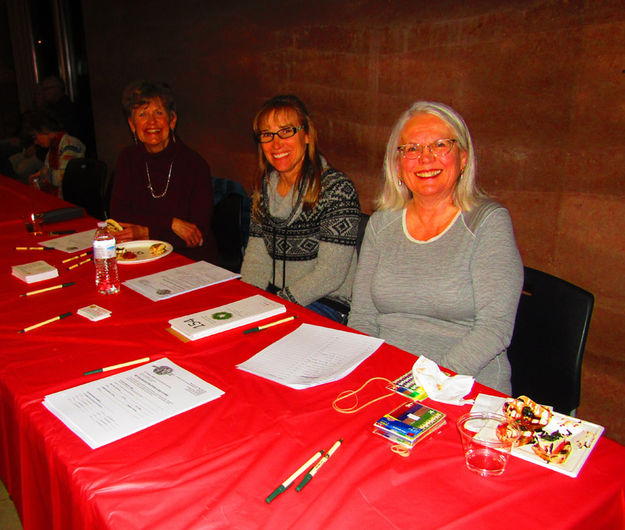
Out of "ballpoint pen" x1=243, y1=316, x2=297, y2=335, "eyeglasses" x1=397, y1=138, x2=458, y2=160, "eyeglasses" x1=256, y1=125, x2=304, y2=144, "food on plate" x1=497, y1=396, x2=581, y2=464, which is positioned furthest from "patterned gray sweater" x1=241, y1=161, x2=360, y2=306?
"food on plate" x1=497, y1=396, x2=581, y2=464

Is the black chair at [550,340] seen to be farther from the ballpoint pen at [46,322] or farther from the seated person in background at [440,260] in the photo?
the ballpoint pen at [46,322]

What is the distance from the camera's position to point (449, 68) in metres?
2.53

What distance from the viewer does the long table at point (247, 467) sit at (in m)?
0.86

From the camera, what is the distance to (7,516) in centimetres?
195

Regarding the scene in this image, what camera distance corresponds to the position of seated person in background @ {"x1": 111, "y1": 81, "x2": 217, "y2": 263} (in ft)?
9.18

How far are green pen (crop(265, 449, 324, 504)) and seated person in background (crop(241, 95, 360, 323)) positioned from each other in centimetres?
124

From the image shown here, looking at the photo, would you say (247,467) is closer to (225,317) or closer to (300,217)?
(225,317)

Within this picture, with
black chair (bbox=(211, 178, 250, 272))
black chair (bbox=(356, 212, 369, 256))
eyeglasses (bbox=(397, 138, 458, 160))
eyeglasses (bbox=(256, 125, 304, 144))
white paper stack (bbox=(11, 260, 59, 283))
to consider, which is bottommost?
black chair (bbox=(211, 178, 250, 272))

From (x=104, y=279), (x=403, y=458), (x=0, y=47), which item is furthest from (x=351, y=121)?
(x=0, y=47)

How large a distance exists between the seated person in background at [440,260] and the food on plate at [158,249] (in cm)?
87

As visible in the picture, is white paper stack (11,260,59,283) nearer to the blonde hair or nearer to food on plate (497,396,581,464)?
the blonde hair

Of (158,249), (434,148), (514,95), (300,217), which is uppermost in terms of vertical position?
(514,95)

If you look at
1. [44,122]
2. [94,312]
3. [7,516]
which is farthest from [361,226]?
[44,122]

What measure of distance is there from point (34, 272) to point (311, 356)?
46.1 inches
